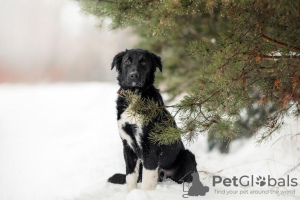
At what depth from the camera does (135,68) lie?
3.42 metres

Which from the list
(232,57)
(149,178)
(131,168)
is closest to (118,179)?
(131,168)

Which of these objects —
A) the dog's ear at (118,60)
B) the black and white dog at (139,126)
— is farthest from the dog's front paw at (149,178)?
the dog's ear at (118,60)

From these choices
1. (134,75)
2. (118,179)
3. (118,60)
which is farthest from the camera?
(118,179)

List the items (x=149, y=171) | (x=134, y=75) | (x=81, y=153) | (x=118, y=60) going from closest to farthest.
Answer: (x=134, y=75)
(x=149, y=171)
(x=118, y=60)
(x=81, y=153)

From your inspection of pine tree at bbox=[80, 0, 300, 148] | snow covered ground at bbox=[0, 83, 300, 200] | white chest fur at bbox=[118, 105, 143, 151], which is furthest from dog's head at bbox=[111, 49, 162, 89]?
snow covered ground at bbox=[0, 83, 300, 200]

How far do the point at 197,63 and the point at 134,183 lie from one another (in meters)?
3.14

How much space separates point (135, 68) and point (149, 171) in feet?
3.87

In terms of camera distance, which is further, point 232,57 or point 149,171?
point 149,171

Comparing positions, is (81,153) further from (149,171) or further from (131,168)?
(149,171)

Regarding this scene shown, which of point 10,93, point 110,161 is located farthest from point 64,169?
point 10,93

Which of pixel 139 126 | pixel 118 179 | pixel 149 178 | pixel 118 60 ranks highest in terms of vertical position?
pixel 118 60

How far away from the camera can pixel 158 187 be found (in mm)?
3873

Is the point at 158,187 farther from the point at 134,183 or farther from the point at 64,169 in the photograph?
the point at 64,169

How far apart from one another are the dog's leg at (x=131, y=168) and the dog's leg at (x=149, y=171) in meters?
0.24
